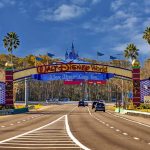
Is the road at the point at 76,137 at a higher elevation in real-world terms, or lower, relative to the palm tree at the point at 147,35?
lower

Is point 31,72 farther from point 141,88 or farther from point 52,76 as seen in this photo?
point 141,88

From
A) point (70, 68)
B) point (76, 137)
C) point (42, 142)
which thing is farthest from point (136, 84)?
point (42, 142)

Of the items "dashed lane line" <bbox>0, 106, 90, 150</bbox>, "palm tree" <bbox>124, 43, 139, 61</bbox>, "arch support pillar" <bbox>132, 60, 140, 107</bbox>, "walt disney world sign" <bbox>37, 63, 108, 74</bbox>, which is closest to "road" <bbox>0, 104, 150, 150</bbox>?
"dashed lane line" <bbox>0, 106, 90, 150</bbox>

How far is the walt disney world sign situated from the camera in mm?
81688

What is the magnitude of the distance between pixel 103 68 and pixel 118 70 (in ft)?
8.40

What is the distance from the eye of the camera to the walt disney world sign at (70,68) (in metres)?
81.7

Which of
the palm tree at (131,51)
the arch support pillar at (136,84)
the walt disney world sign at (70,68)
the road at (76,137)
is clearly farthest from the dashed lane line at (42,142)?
the palm tree at (131,51)

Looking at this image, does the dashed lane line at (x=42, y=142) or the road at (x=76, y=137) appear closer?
the dashed lane line at (x=42, y=142)

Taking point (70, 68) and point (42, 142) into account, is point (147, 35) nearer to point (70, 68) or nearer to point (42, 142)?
point (70, 68)

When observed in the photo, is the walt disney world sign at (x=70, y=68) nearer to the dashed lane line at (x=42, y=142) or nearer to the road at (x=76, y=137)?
the road at (x=76, y=137)

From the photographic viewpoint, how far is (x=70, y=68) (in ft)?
268

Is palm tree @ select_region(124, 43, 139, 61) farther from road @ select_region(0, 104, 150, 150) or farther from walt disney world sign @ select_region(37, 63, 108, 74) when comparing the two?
road @ select_region(0, 104, 150, 150)

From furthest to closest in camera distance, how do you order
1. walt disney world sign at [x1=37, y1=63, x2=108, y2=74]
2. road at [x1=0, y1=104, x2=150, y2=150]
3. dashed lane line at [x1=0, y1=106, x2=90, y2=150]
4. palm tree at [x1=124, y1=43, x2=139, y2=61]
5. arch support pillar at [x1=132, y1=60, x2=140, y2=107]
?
1. palm tree at [x1=124, y1=43, x2=139, y2=61]
2. walt disney world sign at [x1=37, y1=63, x2=108, y2=74]
3. arch support pillar at [x1=132, y1=60, x2=140, y2=107]
4. road at [x1=0, y1=104, x2=150, y2=150]
5. dashed lane line at [x1=0, y1=106, x2=90, y2=150]

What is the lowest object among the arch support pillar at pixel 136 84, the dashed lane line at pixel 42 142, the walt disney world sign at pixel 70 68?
the dashed lane line at pixel 42 142
